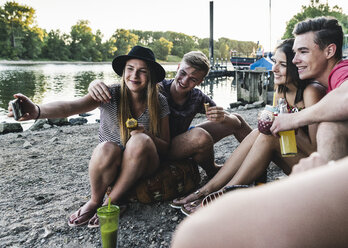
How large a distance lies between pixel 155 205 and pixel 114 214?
0.91 m

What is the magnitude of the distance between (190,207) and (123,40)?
373 feet

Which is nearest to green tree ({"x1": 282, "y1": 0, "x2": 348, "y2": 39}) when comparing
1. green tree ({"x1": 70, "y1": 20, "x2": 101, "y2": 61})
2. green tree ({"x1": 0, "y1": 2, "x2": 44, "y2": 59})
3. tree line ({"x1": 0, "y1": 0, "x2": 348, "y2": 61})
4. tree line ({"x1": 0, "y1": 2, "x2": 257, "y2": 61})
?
tree line ({"x1": 0, "y1": 0, "x2": 348, "y2": 61})

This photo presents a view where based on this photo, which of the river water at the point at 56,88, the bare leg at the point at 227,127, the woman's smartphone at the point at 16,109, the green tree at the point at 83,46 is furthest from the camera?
the green tree at the point at 83,46

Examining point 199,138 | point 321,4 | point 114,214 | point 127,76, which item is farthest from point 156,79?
point 321,4

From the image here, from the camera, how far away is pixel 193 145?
10.4ft

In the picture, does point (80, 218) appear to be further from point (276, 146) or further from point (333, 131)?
point (333, 131)

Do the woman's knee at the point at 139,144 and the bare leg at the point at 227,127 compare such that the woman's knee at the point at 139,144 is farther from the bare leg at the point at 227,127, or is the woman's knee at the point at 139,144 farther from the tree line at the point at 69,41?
the tree line at the point at 69,41

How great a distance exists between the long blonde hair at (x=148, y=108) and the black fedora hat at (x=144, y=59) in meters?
0.07

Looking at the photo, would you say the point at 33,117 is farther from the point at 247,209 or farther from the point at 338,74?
the point at 338,74

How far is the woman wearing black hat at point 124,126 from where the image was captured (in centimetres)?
261

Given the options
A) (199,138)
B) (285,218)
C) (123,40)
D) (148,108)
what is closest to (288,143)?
(199,138)

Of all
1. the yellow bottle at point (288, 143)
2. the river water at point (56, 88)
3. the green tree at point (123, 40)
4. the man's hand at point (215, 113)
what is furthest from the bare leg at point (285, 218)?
the green tree at point (123, 40)

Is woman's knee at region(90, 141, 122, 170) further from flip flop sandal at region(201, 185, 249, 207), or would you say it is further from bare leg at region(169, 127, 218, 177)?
flip flop sandal at region(201, 185, 249, 207)

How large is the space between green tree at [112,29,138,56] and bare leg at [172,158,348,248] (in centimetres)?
10819
